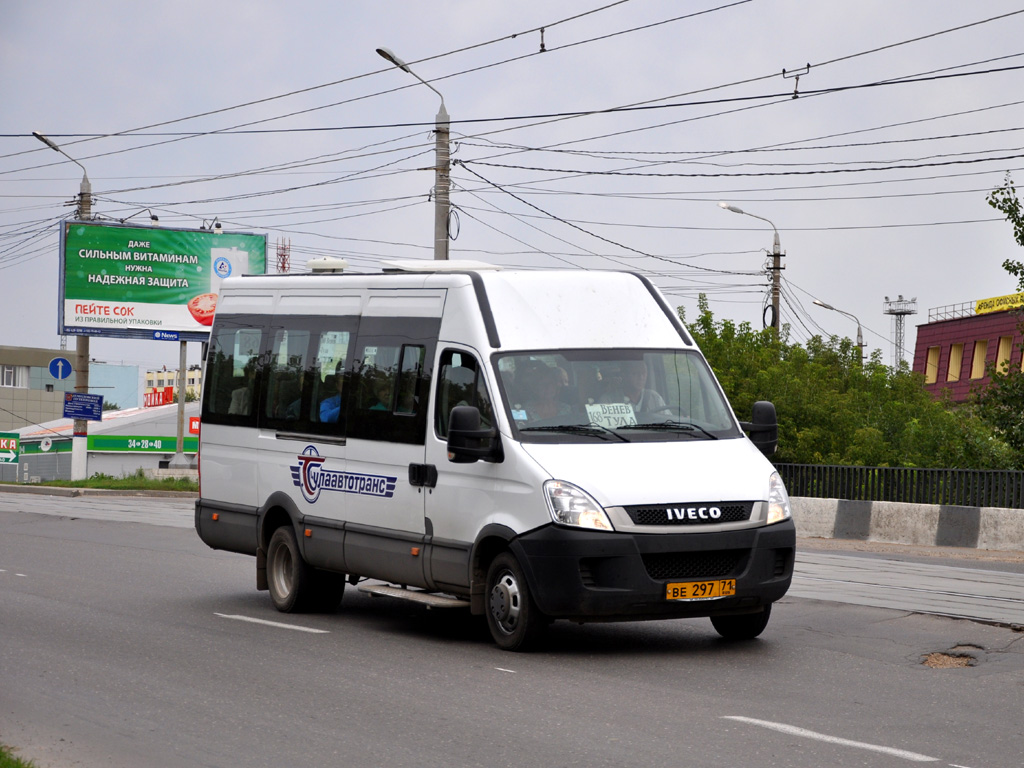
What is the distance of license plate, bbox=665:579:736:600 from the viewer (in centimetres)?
902

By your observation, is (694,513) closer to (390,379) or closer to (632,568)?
(632,568)

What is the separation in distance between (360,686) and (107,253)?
3904 cm

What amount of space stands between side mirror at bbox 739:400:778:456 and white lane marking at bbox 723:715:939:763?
10.8ft

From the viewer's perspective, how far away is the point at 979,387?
23.9 metres

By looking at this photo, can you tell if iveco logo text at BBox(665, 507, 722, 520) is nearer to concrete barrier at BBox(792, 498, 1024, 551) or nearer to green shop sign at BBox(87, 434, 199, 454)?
concrete barrier at BBox(792, 498, 1024, 551)

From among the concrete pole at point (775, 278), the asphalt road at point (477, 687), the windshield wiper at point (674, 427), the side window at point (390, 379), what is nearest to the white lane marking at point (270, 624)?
the asphalt road at point (477, 687)

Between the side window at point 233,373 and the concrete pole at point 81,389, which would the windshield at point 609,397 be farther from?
the concrete pole at point 81,389

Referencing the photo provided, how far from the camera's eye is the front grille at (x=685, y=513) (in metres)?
8.97

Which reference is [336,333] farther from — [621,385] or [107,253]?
[107,253]

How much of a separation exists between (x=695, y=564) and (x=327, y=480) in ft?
11.6

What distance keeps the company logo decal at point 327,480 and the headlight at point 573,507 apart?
1941 mm

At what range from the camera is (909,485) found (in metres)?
20.8

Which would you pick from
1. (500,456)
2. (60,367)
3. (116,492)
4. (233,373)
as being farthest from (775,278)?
(500,456)

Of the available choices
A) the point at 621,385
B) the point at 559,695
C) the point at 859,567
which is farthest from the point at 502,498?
the point at 859,567
